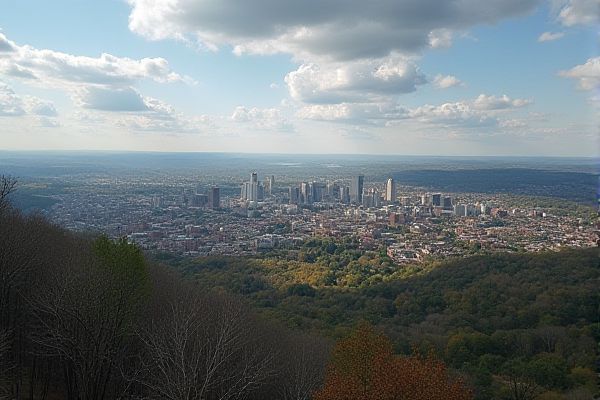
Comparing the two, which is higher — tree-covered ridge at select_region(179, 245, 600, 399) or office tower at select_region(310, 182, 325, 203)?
office tower at select_region(310, 182, 325, 203)

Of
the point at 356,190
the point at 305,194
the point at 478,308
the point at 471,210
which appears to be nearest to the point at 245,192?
the point at 305,194

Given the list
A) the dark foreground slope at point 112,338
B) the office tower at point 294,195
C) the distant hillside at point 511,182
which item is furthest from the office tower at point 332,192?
the dark foreground slope at point 112,338

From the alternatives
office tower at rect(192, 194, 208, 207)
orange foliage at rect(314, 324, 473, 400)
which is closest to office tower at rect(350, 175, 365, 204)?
office tower at rect(192, 194, 208, 207)

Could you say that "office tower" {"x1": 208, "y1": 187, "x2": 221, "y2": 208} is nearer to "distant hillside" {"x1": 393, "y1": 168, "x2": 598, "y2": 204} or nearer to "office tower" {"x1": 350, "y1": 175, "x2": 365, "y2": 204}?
"office tower" {"x1": 350, "y1": 175, "x2": 365, "y2": 204}

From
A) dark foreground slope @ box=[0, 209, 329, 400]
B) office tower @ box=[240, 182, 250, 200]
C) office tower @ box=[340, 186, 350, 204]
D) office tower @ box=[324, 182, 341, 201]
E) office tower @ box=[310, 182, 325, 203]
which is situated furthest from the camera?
office tower @ box=[324, 182, 341, 201]

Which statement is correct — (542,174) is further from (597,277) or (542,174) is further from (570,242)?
(597,277)

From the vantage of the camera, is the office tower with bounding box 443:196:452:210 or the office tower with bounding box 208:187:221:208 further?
the office tower with bounding box 443:196:452:210
